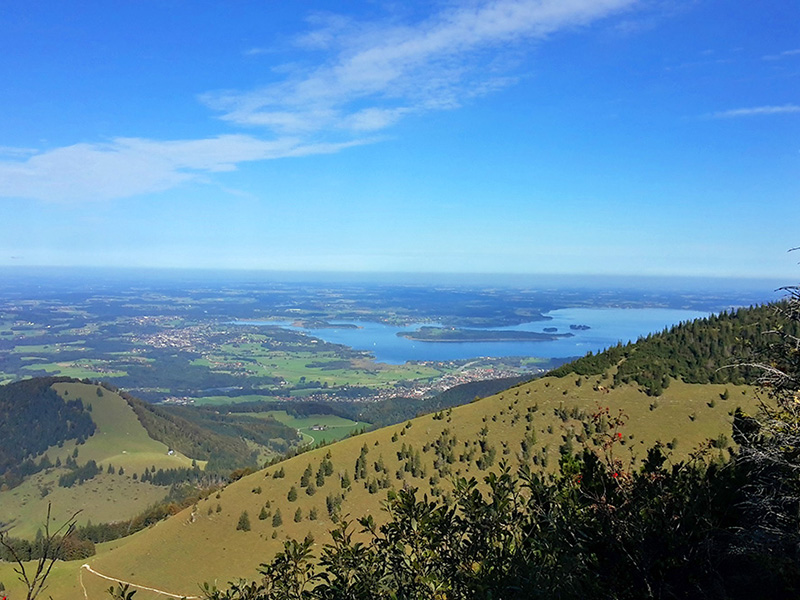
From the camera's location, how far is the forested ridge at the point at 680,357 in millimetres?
49125

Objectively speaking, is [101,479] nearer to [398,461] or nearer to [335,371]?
[398,461]

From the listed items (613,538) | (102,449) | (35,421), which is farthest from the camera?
(35,421)

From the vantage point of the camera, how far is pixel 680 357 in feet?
176

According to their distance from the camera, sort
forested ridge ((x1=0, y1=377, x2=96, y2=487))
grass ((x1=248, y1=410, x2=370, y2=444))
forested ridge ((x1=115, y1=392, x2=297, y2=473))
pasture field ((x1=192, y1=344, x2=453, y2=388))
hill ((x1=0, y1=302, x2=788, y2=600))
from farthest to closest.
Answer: pasture field ((x1=192, y1=344, x2=453, y2=388)), forested ridge ((x1=0, y1=377, x2=96, y2=487)), grass ((x1=248, y1=410, x2=370, y2=444)), forested ridge ((x1=115, y1=392, x2=297, y2=473)), hill ((x1=0, y1=302, x2=788, y2=600))

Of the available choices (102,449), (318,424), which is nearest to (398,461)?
(318,424)

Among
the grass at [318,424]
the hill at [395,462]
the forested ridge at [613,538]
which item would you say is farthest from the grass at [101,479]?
the forested ridge at [613,538]

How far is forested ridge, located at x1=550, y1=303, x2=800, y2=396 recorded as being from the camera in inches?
1934

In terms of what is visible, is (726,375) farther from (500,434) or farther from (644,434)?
(500,434)

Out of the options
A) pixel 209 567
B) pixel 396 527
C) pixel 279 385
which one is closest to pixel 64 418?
pixel 279 385

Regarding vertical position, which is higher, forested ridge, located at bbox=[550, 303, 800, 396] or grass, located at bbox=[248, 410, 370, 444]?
forested ridge, located at bbox=[550, 303, 800, 396]

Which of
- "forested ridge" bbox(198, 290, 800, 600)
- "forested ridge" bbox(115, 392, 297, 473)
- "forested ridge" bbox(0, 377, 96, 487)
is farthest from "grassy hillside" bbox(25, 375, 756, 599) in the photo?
"forested ridge" bbox(0, 377, 96, 487)

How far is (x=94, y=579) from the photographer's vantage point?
3834 cm

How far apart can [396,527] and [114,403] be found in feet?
446

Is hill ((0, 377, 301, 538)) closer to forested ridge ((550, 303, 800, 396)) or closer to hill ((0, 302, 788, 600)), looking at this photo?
hill ((0, 302, 788, 600))
